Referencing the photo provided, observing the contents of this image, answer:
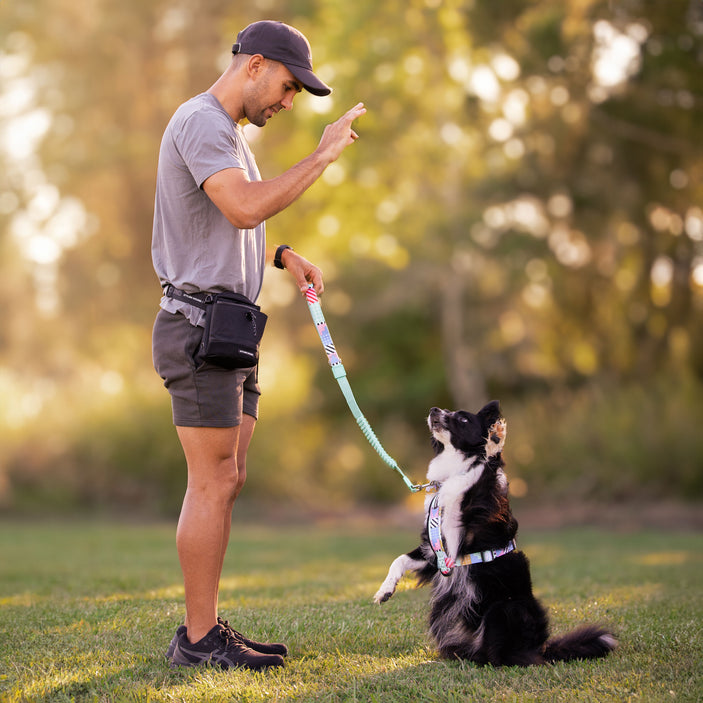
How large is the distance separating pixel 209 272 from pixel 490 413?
56.9 inches

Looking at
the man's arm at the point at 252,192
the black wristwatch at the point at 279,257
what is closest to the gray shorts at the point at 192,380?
the man's arm at the point at 252,192

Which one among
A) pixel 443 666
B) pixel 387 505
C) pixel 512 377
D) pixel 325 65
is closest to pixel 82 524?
pixel 387 505

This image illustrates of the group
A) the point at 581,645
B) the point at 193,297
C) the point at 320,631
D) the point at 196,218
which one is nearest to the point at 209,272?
the point at 193,297

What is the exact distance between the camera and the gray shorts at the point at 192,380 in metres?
3.47

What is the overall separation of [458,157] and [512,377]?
704cm

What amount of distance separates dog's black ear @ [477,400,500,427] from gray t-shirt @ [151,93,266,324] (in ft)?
4.01

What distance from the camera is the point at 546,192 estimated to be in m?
15.9

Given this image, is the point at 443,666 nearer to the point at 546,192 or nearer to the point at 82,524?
the point at 82,524

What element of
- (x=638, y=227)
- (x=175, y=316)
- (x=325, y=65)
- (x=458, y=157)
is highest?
(x=325, y=65)

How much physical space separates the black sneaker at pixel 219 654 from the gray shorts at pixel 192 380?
891 millimetres

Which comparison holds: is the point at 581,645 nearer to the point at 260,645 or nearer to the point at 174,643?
the point at 260,645

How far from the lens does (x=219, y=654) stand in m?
3.54

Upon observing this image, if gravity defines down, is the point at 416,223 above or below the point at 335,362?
above

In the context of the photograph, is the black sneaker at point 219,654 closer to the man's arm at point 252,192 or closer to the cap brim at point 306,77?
the man's arm at point 252,192
